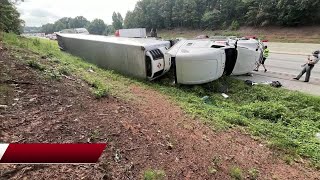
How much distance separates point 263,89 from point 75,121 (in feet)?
27.9

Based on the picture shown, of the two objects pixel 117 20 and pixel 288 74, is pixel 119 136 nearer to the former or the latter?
pixel 288 74

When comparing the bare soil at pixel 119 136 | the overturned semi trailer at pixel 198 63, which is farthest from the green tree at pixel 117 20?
the bare soil at pixel 119 136

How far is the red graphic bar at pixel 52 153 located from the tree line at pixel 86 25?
9979 centimetres

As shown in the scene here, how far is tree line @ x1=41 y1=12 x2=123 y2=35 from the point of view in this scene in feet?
336

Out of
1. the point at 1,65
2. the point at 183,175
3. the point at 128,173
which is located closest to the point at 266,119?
the point at 183,175

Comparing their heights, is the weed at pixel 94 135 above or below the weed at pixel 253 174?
above

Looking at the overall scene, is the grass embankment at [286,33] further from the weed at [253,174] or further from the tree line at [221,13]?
the weed at [253,174]

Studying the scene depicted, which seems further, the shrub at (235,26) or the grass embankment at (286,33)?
the shrub at (235,26)

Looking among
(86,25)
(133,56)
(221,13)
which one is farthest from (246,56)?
(86,25)

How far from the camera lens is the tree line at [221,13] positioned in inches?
1534

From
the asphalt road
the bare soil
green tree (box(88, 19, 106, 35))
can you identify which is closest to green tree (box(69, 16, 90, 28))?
green tree (box(88, 19, 106, 35))

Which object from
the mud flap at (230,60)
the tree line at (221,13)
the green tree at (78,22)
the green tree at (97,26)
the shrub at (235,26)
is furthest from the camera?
the green tree at (78,22)

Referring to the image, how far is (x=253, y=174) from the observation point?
4.88 m

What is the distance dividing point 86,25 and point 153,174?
12773 centimetres
